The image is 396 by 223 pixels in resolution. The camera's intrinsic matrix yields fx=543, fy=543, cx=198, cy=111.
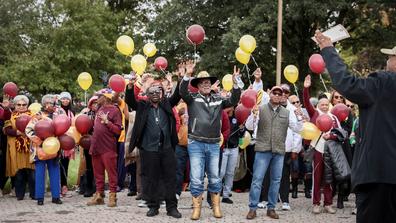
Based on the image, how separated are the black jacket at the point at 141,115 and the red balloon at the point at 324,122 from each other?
7.26 ft

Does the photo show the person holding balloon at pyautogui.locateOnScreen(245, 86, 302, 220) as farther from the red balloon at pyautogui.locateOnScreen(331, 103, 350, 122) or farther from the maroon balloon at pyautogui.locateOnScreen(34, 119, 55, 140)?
the maroon balloon at pyautogui.locateOnScreen(34, 119, 55, 140)

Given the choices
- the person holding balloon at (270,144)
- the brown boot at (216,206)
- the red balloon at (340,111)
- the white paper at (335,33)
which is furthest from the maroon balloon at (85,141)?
the white paper at (335,33)

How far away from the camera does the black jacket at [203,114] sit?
7.87m

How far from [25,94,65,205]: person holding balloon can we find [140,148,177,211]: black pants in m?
1.82

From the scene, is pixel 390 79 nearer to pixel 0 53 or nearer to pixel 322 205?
pixel 322 205

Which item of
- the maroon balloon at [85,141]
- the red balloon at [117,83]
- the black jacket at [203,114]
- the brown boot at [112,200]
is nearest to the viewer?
the black jacket at [203,114]

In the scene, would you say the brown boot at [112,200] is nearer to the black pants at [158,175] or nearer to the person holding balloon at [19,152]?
the black pants at [158,175]

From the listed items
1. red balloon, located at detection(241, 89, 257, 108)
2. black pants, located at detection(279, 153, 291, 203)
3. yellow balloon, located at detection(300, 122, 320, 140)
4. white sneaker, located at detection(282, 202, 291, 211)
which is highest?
red balloon, located at detection(241, 89, 257, 108)

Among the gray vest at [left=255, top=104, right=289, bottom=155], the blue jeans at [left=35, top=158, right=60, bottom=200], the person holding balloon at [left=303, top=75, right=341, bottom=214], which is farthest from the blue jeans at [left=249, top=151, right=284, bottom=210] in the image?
the blue jeans at [left=35, top=158, right=60, bottom=200]

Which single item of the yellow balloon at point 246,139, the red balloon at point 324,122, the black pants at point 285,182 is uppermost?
the red balloon at point 324,122

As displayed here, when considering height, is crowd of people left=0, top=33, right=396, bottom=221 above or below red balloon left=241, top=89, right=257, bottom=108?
below

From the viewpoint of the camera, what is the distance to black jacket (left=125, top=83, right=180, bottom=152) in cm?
813

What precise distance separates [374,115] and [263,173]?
12.4 feet

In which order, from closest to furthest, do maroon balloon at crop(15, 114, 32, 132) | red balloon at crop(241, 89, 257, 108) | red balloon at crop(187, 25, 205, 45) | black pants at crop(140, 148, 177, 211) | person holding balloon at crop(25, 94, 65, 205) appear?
black pants at crop(140, 148, 177, 211)
red balloon at crop(241, 89, 257, 108)
red balloon at crop(187, 25, 205, 45)
person holding balloon at crop(25, 94, 65, 205)
maroon balloon at crop(15, 114, 32, 132)
